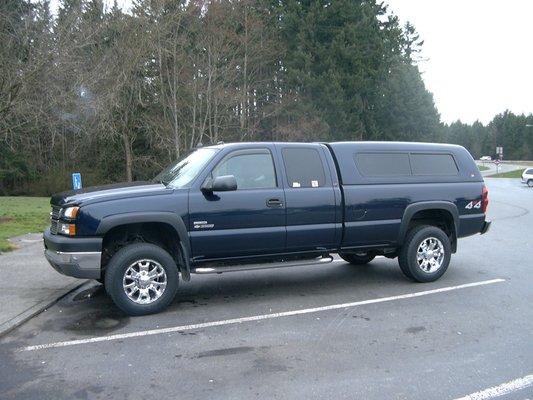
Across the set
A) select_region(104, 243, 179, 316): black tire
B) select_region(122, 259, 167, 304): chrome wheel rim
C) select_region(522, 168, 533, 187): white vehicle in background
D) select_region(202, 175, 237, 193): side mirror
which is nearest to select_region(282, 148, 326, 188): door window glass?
select_region(202, 175, 237, 193): side mirror

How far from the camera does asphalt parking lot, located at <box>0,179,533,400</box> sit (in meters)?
4.12

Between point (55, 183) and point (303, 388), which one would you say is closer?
point (303, 388)

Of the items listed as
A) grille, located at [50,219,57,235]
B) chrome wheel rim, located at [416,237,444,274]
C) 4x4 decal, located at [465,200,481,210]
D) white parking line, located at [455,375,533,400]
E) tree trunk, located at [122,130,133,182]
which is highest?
tree trunk, located at [122,130,133,182]

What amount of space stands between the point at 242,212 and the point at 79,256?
6.18 feet

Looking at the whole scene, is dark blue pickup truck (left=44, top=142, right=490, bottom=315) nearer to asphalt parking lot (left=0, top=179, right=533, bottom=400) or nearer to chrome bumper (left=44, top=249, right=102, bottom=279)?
chrome bumper (left=44, top=249, right=102, bottom=279)

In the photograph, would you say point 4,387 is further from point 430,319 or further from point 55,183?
point 55,183

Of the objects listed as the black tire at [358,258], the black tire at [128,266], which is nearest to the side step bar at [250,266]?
the black tire at [128,266]

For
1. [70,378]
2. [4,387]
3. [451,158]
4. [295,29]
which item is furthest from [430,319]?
[295,29]

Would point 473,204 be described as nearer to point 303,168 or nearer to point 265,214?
point 303,168

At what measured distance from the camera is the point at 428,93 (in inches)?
1908

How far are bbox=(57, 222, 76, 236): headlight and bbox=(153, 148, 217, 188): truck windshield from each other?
124cm

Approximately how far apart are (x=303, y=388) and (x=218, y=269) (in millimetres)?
2441

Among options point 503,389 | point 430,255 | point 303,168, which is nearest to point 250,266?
point 303,168

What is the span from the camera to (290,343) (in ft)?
16.7
